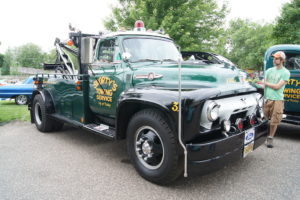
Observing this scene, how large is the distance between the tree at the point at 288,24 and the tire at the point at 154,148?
16985mm

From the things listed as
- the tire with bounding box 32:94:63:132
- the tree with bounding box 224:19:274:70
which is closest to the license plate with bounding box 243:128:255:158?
the tire with bounding box 32:94:63:132

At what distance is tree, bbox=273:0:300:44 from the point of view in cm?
1675

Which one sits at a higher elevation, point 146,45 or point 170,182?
point 146,45

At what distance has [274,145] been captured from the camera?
→ 15.8ft

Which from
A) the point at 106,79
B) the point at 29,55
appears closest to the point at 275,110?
the point at 106,79

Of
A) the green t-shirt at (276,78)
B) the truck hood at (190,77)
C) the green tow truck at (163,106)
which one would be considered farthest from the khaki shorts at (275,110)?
the truck hood at (190,77)

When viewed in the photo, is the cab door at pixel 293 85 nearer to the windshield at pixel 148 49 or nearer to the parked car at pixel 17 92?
the windshield at pixel 148 49

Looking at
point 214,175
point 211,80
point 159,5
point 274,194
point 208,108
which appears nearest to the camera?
point 208,108

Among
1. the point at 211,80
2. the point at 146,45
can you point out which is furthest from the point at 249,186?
the point at 146,45

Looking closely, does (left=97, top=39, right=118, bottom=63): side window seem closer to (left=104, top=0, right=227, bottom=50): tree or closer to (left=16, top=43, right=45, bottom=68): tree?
(left=104, top=0, right=227, bottom=50): tree

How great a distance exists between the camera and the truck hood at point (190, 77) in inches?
120

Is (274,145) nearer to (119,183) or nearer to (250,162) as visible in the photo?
(250,162)

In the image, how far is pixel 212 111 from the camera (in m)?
2.69

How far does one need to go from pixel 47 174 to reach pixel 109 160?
0.99 meters
